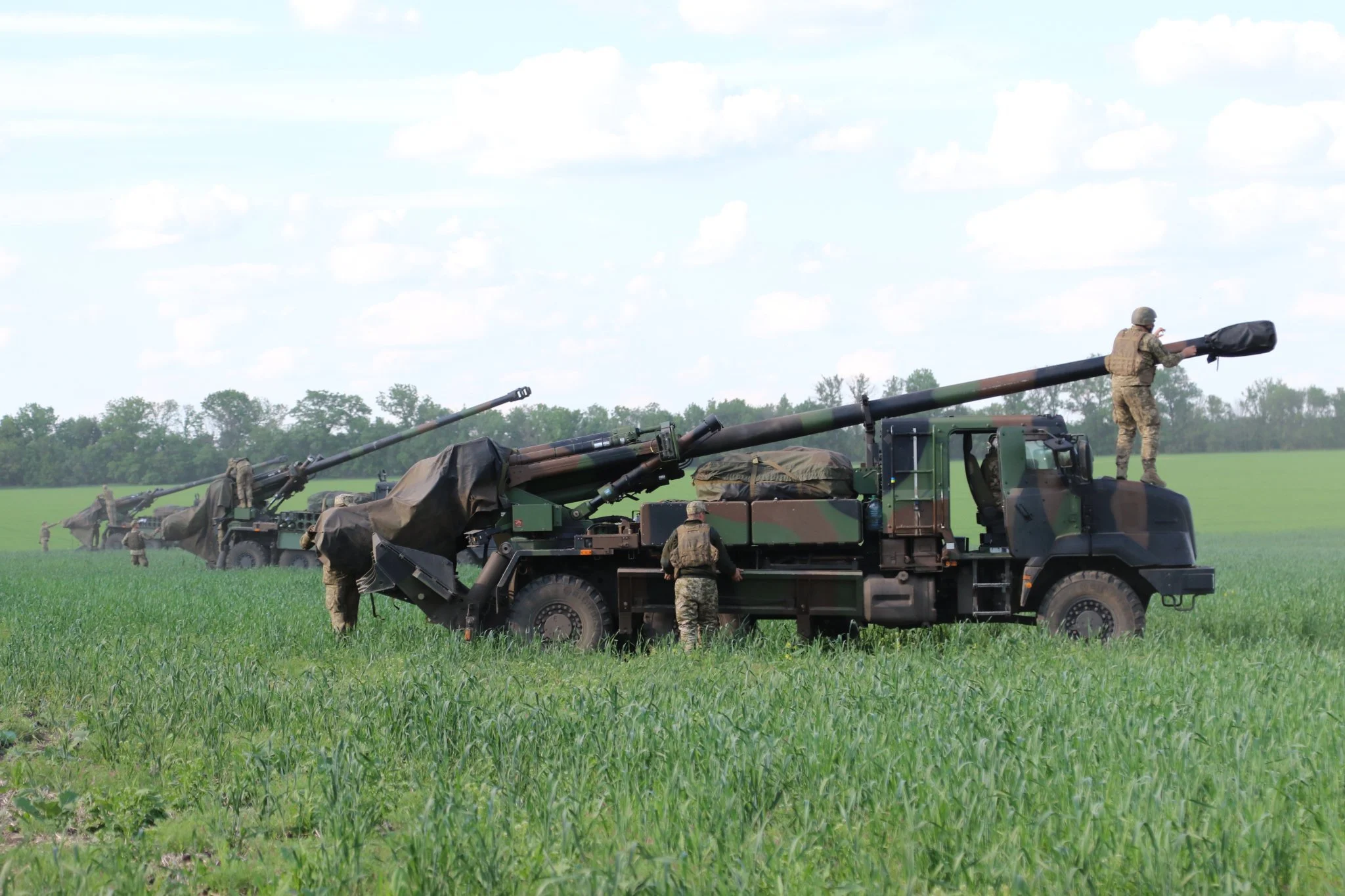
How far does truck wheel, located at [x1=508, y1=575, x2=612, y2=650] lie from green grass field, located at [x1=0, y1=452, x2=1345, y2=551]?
33.3 meters

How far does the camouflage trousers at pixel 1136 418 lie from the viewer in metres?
13.4

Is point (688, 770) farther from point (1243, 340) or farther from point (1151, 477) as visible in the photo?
point (1243, 340)

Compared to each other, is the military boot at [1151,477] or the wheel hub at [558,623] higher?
the military boot at [1151,477]

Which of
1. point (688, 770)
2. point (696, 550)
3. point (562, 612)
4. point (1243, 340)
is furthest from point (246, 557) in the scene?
point (688, 770)

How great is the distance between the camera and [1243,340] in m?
13.2

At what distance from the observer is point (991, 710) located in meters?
8.16

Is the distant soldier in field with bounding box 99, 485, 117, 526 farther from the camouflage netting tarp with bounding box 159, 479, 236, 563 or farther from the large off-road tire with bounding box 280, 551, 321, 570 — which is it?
the large off-road tire with bounding box 280, 551, 321, 570

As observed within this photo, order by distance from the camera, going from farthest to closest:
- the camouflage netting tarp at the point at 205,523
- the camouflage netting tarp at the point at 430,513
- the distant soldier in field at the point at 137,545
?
the distant soldier in field at the point at 137,545
the camouflage netting tarp at the point at 205,523
the camouflage netting tarp at the point at 430,513

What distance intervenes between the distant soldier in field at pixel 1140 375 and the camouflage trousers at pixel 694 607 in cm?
412

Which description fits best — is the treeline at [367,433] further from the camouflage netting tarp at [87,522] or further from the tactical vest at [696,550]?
the tactical vest at [696,550]

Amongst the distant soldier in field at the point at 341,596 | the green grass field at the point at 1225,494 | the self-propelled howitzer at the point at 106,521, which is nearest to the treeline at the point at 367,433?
the green grass field at the point at 1225,494

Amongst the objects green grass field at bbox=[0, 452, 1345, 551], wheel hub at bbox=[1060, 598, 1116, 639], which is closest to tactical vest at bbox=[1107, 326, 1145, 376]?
wheel hub at bbox=[1060, 598, 1116, 639]

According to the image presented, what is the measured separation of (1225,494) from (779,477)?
63991mm

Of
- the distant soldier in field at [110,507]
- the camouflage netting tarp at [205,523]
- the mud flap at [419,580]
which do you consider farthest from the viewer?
the distant soldier in field at [110,507]
